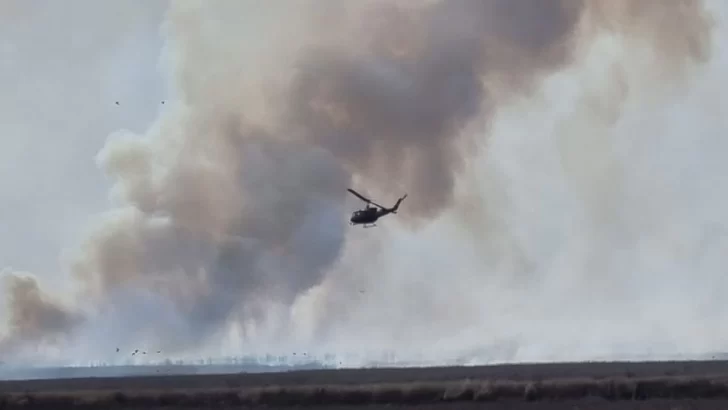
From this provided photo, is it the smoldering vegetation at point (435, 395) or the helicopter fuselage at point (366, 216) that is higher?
the helicopter fuselage at point (366, 216)

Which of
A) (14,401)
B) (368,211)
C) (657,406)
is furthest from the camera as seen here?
(368,211)

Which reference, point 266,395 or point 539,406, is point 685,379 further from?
point 266,395

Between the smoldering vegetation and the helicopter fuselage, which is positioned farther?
the helicopter fuselage

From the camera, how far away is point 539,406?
23109 millimetres

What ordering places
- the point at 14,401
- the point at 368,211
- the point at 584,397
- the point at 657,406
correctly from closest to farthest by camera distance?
the point at 657,406, the point at 584,397, the point at 14,401, the point at 368,211

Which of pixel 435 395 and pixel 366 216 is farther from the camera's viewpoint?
pixel 366 216

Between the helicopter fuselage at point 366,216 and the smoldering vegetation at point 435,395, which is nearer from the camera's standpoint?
the smoldering vegetation at point 435,395

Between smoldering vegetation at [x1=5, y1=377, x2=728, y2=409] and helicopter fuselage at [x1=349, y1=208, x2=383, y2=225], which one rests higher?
helicopter fuselage at [x1=349, y1=208, x2=383, y2=225]

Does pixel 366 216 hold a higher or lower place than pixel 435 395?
higher

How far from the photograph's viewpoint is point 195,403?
2622 centimetres

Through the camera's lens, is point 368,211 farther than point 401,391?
Yes

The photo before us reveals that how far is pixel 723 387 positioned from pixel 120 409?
17930 mm

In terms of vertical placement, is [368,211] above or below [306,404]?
above

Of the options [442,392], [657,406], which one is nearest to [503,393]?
[442,392]
